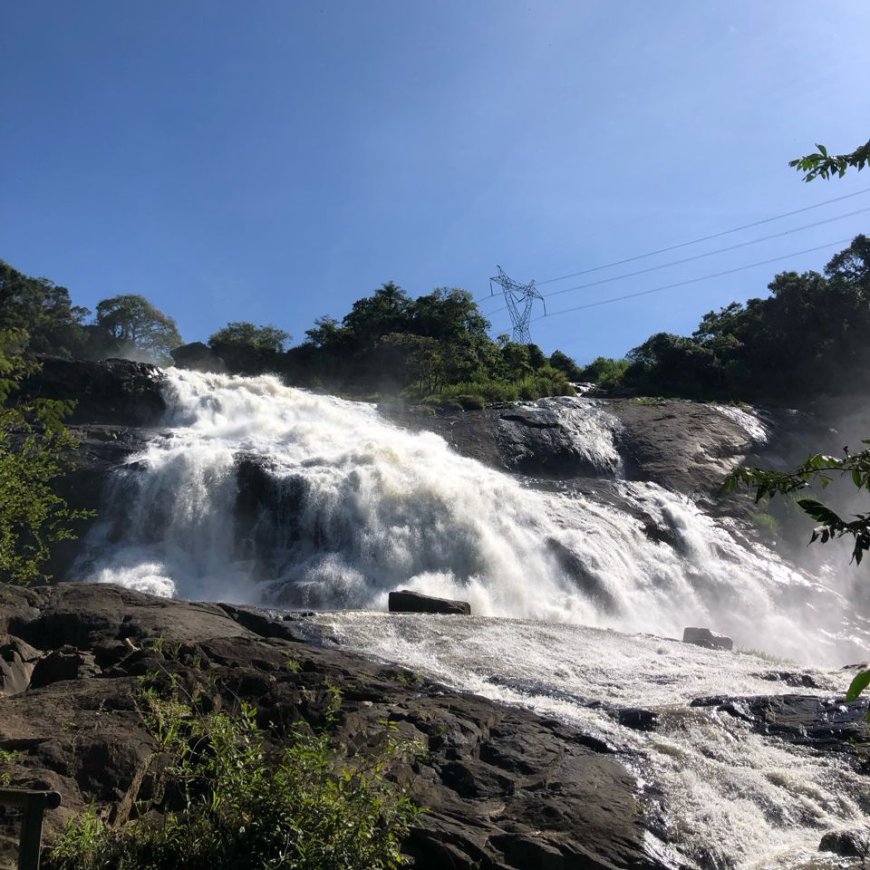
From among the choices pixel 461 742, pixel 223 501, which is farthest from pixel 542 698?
pixel 223 501

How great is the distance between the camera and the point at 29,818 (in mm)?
4617

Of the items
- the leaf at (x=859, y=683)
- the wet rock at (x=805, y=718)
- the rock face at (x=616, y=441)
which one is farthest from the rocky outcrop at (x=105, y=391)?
the leaf at (x=859, y=683)

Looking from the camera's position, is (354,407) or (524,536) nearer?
(524,536)

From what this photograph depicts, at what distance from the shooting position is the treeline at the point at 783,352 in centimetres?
4947

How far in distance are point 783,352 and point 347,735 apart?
1900 inches

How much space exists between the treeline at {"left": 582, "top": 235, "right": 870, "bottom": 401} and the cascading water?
1867 cm

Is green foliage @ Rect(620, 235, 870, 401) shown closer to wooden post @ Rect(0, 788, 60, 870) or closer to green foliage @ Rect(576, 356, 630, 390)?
green foliage @ Rect(576, 356, 630, 390)

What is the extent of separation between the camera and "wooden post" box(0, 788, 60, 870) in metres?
4.59

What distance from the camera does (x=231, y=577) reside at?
80.3ft

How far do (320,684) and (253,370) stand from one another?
4674 centimetres

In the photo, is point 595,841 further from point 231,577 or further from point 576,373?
point 576,373

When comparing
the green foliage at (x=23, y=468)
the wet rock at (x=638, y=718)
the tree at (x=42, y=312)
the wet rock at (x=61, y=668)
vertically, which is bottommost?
the wet rock at (x=638, y=718)

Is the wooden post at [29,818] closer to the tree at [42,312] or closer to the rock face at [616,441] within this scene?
the rock face at [616,441]

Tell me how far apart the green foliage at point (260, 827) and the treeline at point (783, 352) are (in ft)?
153
